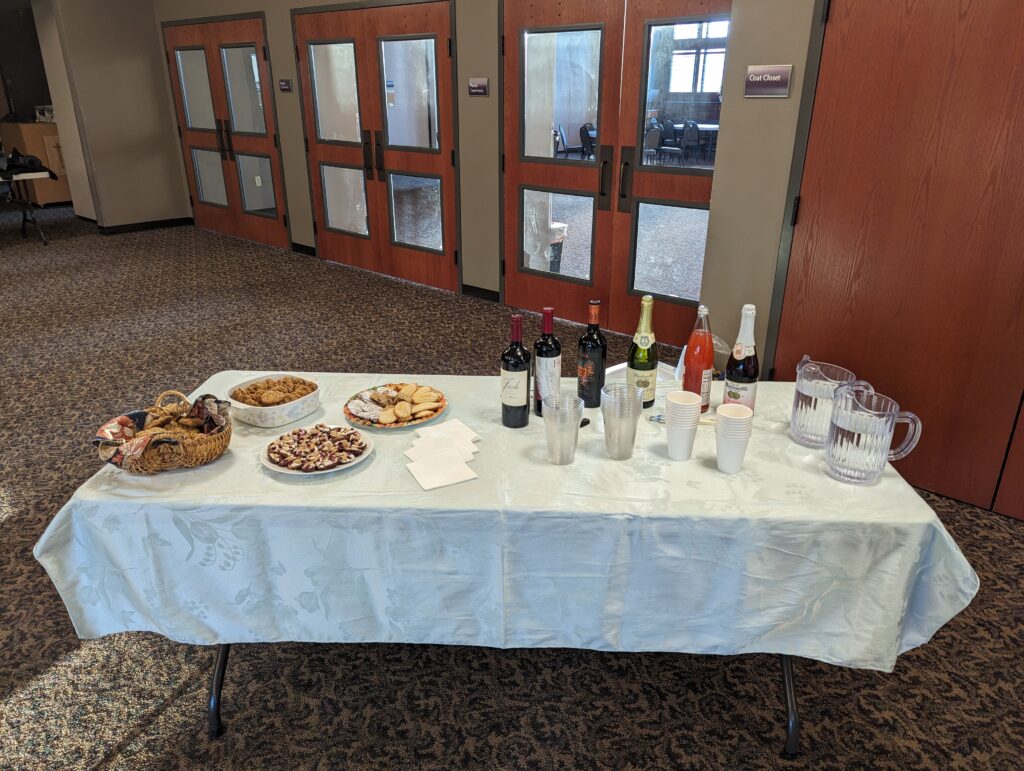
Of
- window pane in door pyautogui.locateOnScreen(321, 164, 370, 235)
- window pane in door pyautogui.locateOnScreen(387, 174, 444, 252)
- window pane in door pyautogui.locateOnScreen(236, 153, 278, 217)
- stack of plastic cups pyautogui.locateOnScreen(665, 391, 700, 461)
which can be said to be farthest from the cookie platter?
window pane in door pyautogui.locateOnScreen(236, 153, 278, 217)

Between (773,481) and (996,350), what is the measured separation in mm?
1517

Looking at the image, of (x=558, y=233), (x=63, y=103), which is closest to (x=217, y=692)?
(x=558, y=233)

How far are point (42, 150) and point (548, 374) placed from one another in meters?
10.1

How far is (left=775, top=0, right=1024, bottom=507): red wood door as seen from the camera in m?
2.35

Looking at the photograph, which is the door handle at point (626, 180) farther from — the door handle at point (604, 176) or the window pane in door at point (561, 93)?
the window pane in door at point (561, 93)

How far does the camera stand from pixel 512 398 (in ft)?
5.76

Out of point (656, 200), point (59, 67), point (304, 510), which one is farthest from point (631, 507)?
point (59, 67)

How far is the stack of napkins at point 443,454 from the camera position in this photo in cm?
157

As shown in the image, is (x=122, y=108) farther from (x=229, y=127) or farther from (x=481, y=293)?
(x=481, y=293)

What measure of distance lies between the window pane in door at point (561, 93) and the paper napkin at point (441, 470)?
3125 millimetres

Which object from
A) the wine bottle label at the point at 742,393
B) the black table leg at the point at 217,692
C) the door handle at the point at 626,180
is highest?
the door handle at the point at 626,180

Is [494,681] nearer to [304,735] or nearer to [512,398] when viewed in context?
[304,735]

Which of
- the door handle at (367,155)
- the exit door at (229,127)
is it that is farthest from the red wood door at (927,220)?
the exit door at (229,127)

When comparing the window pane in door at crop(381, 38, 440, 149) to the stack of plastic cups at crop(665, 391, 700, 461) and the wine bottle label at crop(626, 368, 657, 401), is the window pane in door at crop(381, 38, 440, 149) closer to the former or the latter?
the wine bottle label at crop(626, 368, 657, 401)
